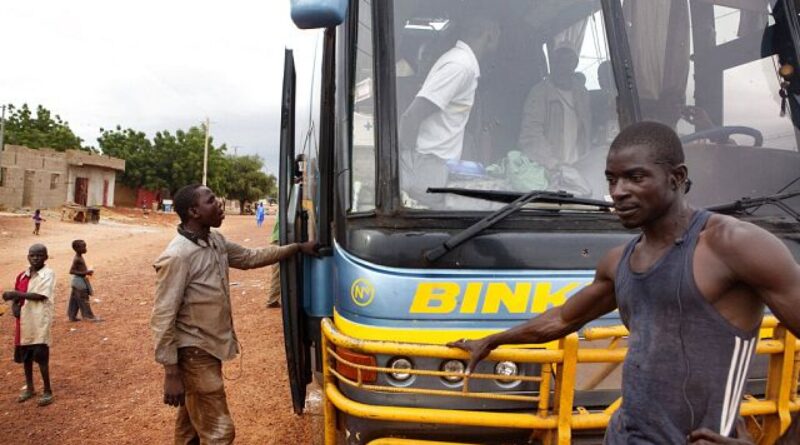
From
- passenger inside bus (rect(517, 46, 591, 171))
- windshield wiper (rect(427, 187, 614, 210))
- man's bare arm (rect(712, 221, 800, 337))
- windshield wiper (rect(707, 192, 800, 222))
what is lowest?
man's bare arm (rect(712, 221, 800, 337))

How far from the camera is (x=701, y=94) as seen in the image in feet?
10.1

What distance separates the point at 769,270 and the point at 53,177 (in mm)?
40448

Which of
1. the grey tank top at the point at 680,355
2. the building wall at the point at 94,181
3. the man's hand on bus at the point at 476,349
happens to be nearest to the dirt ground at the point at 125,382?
the man's hand on bus at the point at 476,349

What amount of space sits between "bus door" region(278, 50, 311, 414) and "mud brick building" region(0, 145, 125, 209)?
115 feet

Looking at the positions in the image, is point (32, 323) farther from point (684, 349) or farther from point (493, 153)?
point (684, 349)

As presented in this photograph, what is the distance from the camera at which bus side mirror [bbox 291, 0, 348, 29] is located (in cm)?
236

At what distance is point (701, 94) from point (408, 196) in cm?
178

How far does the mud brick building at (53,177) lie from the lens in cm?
3241

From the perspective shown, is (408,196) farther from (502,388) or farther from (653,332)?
(653,332)

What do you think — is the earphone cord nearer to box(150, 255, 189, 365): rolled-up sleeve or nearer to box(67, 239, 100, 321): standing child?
box(150, 255, 189, 365): rolled-up sleeve

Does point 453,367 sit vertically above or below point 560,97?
below

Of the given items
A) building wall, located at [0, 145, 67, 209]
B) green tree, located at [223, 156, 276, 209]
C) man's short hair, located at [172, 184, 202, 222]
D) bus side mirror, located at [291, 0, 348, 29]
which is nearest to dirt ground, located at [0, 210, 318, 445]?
man's short hair, located at [172, 184, 202, 222]

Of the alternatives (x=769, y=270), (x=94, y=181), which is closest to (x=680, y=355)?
(x=769, y=270)

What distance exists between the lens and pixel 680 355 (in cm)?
146
